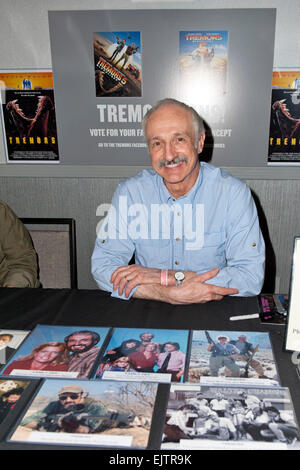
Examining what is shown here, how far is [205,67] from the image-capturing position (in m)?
2.60

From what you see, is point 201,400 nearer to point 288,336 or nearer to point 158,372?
point 158,372

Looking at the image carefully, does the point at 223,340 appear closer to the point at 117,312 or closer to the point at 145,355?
the point at 145,355

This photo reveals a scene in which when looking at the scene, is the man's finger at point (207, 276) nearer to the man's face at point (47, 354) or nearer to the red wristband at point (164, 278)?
the red wristband at point (164, 278)

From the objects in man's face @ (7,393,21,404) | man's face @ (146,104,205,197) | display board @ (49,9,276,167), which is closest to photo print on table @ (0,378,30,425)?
man's face @ (7,393,21,404)

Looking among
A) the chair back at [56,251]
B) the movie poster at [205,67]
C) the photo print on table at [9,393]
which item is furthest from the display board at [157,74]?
the photo print on table at [9,393]

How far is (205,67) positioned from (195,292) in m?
1.70

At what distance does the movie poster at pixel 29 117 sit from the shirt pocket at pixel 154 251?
1225 mm

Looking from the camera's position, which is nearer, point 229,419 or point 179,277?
point 229,419

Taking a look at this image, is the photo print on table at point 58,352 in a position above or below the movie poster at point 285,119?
below

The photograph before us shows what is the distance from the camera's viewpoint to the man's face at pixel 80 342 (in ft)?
3.85

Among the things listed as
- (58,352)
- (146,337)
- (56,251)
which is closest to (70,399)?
(58,352)

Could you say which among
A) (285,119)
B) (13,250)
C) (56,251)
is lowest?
(56,251)

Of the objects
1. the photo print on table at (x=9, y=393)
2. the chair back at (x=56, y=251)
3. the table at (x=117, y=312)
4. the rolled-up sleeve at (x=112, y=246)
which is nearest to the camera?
the photo print on table at (x=9, y=393)

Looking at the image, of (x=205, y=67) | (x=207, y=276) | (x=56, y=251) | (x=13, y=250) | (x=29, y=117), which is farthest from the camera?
(x=29, y=117)
